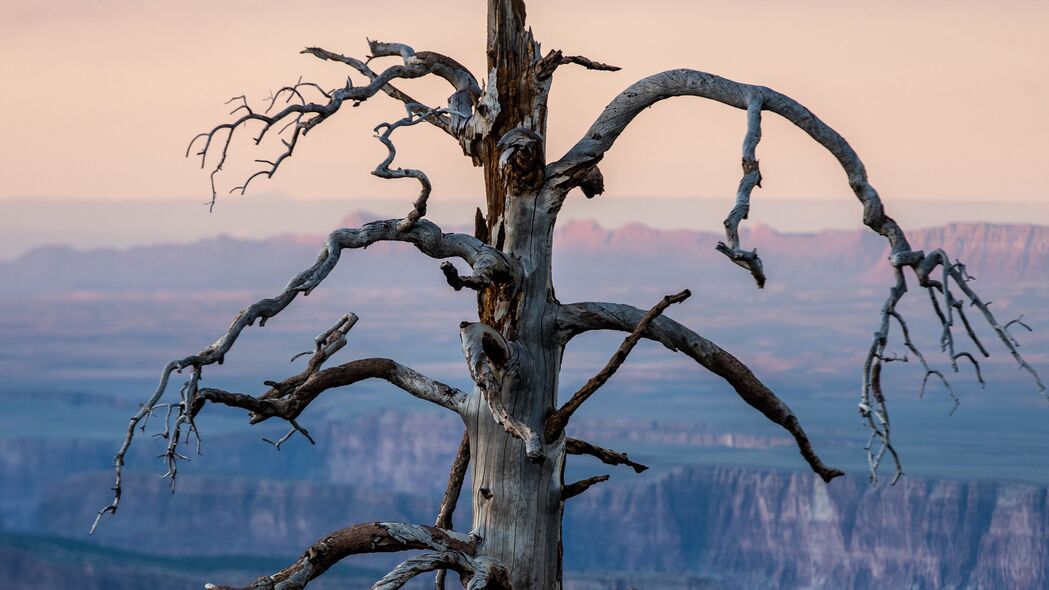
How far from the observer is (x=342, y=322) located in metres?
12.7

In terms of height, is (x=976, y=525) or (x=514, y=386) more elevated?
(x=514, y=386)

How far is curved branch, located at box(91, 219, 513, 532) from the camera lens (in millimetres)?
10258

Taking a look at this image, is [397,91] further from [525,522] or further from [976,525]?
[976,525]

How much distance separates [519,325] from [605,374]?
0.90 m

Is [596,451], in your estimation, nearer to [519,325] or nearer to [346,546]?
[519,325]

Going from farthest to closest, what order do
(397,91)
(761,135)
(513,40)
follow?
(397,91) → (513,40) → (761,135)

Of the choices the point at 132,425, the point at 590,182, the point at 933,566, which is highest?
the point at 590,182

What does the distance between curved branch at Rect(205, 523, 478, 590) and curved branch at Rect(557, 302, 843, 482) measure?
6.29 ft

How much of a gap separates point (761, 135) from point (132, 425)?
15.9 feet

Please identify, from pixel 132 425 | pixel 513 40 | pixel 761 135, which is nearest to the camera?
pixel 132 425

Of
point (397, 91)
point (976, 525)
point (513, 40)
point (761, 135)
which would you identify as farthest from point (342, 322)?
point (976, 525)

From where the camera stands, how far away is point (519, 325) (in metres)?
11.3

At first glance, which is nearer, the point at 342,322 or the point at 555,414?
the point at 555,414

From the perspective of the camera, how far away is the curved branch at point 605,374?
35.0 feet
